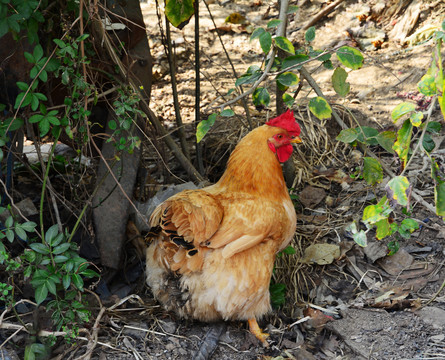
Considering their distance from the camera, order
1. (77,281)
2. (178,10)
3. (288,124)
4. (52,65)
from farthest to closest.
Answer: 1. (178,10)
2. (288,124)
3. (52,65)
4. (77,281)

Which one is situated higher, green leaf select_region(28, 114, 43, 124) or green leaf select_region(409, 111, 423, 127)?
green leaf select_region(28, 114, 43, 124)

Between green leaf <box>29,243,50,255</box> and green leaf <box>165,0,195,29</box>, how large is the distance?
1844mm

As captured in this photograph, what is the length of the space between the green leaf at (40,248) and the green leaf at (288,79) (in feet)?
5.69

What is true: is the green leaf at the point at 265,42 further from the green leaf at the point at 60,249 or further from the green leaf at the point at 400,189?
the green leaf at the point at 60,249

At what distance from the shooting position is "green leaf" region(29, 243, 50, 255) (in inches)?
97.0

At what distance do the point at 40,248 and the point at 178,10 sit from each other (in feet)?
6.37

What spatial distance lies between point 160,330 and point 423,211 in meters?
2.20

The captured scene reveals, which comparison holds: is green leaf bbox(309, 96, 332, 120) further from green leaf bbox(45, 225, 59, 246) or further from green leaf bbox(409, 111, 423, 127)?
green leaf bbox(45, 225, 59, 246)

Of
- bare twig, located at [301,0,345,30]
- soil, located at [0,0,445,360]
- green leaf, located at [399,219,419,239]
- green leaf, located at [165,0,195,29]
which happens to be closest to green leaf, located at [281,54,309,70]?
soil, located at [0,0,445,360]

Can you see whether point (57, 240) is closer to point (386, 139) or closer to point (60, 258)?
point (60, 258)

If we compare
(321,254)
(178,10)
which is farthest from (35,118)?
(321,254)

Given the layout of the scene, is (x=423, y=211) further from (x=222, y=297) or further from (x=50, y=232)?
(x=50, y=232)

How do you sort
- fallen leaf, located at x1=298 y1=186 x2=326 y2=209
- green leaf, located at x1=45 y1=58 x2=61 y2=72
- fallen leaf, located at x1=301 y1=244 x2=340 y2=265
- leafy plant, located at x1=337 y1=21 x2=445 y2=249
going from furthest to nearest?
fallen leaf, located at x1=298 y1=186 x2=326 y2=209, fallen leaf, located at x1=301 y1=244 x2=340 y2=265, green leaf, located at x1=45 y1=58 x2=61 y2=72, leafy plant, located at x1=337 y1=21 x2=445 y2=249

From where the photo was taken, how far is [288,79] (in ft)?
10.1
